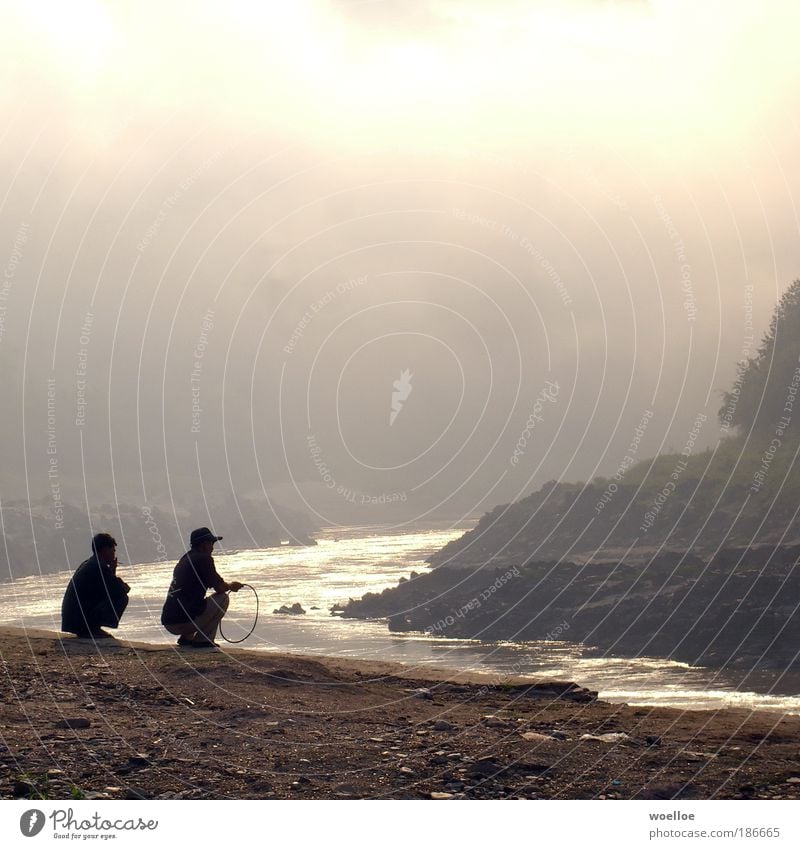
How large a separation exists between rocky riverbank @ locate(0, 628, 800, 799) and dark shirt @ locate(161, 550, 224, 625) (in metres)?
1.01

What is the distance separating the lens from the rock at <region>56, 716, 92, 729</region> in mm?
12008

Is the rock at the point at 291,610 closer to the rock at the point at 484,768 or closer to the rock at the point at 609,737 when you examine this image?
the rock at the point at 609,737

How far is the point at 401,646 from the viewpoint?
72188 mm

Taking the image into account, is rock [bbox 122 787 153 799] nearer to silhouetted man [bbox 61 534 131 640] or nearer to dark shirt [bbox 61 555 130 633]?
silhouetted man [bbox 61 534 131 640]

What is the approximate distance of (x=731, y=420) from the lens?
105000 mm

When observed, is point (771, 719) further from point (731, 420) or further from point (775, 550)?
point (731, 420)

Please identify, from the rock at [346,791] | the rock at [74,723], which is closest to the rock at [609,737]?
the rock at [346,791]

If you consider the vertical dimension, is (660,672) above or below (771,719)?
below

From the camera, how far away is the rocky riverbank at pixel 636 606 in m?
67.9

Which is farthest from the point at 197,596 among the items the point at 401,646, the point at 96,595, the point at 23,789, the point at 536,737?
the point at 401,646

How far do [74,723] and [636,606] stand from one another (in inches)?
2830

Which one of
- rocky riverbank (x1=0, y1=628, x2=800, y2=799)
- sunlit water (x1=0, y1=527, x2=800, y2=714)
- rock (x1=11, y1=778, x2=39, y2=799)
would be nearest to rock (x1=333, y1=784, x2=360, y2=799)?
rocky riverbank (x1=0, y1=628, x2=800, y2=799)
